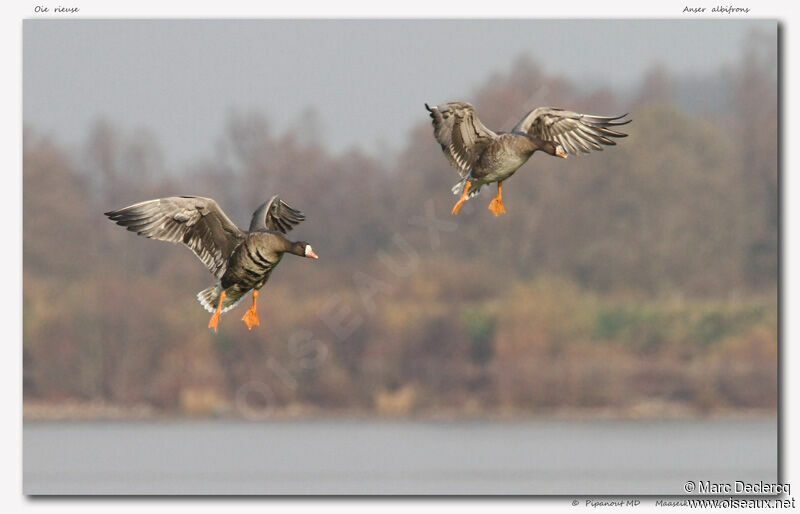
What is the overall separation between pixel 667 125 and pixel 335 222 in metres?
10.2

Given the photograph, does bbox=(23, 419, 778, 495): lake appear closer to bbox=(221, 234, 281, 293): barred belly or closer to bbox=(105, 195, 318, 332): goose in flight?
bbox=(105, 195, 318, 332): goose in flight

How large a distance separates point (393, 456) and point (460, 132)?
21.1 metres

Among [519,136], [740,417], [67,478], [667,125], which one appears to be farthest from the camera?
[667,125]

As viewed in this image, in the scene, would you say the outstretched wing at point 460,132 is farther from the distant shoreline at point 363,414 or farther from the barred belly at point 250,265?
the distant shoreline at point 363,414

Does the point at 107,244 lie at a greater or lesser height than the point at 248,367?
greater

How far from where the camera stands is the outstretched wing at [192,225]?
1271 cm

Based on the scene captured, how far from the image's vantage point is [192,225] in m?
13.0

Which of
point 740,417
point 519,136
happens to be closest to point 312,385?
point 740,417

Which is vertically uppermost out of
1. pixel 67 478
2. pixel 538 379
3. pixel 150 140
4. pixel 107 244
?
pixel 150 140

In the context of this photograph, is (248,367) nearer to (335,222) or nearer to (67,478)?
(335,222)

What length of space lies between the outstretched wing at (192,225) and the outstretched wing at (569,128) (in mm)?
2776

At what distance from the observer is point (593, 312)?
139ft

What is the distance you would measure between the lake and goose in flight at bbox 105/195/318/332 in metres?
16.0

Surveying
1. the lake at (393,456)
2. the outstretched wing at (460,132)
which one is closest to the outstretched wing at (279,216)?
the outstretched wing at (460,132)
